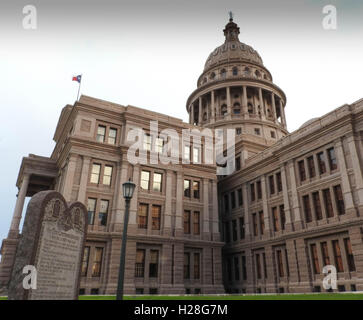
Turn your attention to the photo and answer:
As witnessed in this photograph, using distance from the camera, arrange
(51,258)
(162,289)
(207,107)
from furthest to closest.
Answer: (207,107) → (162,289) → (51,258)

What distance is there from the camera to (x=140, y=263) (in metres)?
29.1

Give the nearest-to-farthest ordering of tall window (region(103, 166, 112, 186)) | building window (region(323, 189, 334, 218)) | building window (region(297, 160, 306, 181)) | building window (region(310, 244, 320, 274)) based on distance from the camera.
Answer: building window (region(310, 244, 320, 274))
building window (region(323, 189, 334, 218))
building window (region(297, 160, 306, 181))
tall window (region(103, 166, 112, 186))

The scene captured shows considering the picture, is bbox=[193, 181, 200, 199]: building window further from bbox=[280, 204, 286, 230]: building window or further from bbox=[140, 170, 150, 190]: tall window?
bbox=[280, 204, 286, 230]: building window

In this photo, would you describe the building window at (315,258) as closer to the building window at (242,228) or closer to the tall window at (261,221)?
the tall window at (261,221)

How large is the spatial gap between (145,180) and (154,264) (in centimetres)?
879

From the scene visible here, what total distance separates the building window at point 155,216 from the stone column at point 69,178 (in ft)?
28.1

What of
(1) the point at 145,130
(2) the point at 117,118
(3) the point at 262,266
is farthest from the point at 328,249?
(2) the point at 117,118

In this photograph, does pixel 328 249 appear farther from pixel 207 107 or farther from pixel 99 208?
pixel 207 107

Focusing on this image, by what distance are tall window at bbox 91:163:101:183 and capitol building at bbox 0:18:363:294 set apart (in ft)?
0.35

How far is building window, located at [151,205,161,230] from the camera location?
102 feet

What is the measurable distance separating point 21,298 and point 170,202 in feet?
77.4

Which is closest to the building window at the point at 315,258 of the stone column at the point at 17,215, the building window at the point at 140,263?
the building window at the point at 140,263

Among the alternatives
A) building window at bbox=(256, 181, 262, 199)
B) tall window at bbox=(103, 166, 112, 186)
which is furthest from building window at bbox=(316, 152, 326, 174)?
tall window at bbox=(103, 166, 112, 186)

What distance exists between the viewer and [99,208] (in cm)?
2941
